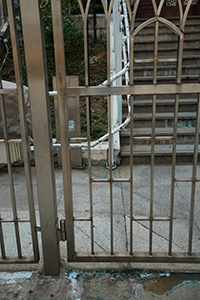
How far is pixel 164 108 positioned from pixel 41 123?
386 cm

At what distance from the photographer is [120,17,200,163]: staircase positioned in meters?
4.53

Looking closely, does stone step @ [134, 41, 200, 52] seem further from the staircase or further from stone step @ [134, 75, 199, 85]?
stone step @ [134, 75, 199, 85]

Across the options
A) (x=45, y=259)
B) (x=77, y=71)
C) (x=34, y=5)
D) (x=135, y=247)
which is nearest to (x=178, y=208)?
→ (x=135, y=247)

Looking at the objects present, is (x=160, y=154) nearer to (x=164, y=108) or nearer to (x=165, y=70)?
(x=164, y=108)

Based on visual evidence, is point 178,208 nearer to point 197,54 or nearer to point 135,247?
point 135,247

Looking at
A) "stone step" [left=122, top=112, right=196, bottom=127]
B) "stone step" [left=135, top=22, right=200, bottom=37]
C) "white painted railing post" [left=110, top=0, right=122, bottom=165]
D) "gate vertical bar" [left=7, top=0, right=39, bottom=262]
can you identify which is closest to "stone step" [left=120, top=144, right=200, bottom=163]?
"white painted railing post" [left=110, top=0, right=122, bottom=165]

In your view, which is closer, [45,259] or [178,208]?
[45,259]

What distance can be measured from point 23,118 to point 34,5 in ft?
2.42

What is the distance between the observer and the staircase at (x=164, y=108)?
14.9 ft

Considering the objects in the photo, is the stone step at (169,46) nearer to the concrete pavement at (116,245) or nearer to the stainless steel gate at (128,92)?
the concrete pavement at (116,245)

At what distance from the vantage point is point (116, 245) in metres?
Result: 2.31

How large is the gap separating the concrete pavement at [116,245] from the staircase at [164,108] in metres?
0.89

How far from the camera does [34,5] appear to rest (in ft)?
5.30

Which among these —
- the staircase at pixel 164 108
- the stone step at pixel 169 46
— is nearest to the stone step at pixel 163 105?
the staircase at pixel 164 108
